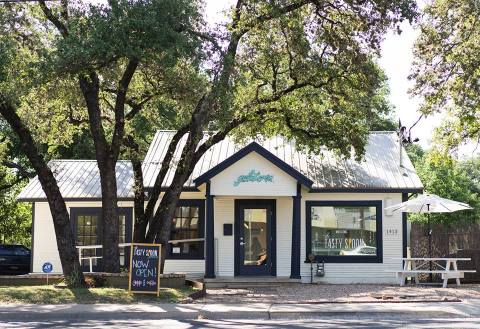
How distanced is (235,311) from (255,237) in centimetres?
830

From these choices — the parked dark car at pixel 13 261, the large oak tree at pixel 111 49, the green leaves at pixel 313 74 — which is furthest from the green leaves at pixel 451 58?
the parked dark car at pixel 13 261

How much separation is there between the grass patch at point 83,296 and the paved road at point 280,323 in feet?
6.84

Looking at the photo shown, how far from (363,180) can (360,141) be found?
207 centimetres

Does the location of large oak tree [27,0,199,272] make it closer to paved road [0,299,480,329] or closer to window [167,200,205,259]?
paved road [0,299,480,329]

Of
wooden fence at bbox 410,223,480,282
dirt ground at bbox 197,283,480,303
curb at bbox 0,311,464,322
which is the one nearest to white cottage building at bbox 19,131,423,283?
wooden fence at bbox 410,223,480,282

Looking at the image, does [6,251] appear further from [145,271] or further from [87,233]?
[145,271]

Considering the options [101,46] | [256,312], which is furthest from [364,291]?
[101,46]

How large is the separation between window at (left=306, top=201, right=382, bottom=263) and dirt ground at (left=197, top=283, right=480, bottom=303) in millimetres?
1468

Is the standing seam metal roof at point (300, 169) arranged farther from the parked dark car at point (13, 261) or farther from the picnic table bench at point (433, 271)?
the parked dark car at point (13, 261)

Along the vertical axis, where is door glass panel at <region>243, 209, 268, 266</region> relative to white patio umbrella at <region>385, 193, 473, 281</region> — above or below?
below

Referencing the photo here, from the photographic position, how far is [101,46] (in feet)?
51.0

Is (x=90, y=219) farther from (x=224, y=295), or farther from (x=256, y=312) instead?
(x=256, y=312)

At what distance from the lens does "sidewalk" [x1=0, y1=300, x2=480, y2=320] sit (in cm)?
1437

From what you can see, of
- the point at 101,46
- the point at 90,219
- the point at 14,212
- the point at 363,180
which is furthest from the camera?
the point at 14,212
